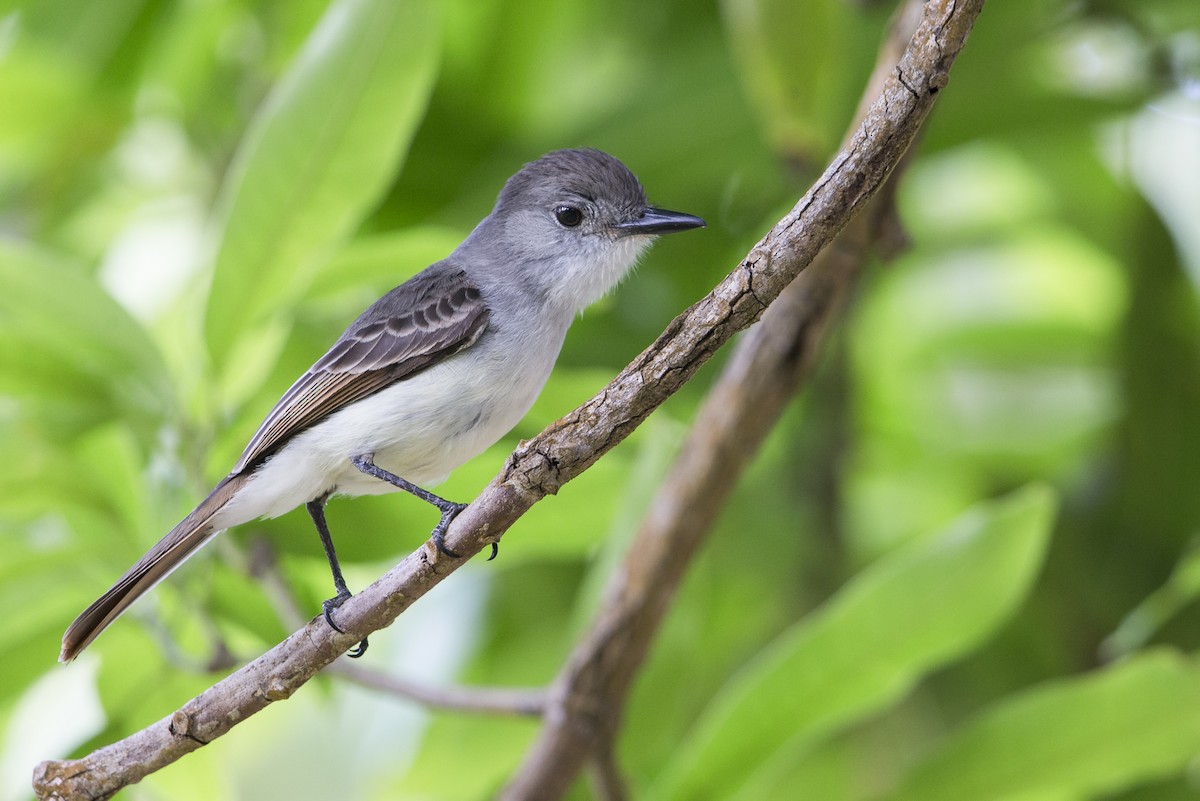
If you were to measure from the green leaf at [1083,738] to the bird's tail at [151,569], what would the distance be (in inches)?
42.5

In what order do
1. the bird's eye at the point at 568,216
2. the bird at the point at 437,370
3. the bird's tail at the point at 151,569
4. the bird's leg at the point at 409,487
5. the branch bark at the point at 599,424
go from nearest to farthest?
the branch bark at the point at 599,424 < the bird's tail at the point at 151,569 < the bird's leg at the point at 409,487 < the bird at the point at 437,370 < the bird's eye at the point at 568,216

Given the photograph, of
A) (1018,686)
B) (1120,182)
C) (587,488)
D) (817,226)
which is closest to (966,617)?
(587,488)

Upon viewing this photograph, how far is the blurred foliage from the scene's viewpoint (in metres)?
1.53

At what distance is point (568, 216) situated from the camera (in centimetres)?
161

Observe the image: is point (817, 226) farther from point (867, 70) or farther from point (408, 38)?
point (867, 70)

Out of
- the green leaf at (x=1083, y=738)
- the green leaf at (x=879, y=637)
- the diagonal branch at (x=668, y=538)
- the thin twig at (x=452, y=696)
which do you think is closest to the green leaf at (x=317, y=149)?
the thin twig at (x=452, y=696)

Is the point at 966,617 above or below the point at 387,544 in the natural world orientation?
below

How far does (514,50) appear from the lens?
89.9 inches

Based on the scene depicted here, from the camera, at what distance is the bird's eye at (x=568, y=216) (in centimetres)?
159

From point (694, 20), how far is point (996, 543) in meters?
1.28

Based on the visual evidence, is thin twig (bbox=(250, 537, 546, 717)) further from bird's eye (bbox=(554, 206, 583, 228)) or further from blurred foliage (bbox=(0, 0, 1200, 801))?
bird's eye (bbox=(554, 206, 583, 228))

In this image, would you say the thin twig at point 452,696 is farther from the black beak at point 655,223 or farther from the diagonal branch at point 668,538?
the black beak at point 655,223

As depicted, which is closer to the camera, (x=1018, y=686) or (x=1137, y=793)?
(x=1137, y=793)

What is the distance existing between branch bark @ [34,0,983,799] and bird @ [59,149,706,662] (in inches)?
6.2
